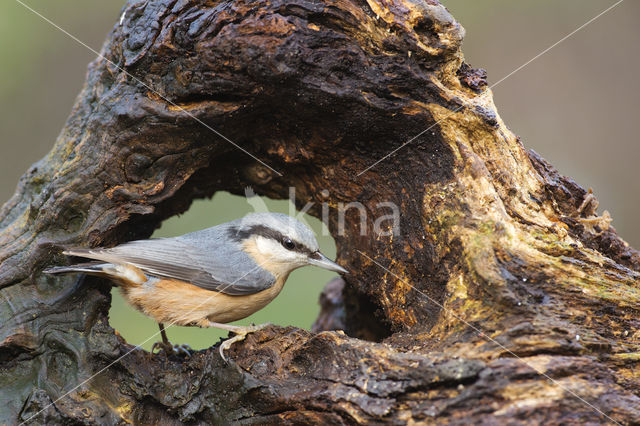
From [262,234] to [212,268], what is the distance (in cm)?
49

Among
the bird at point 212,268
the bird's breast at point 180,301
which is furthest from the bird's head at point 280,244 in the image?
the bird's breast at point 180,301

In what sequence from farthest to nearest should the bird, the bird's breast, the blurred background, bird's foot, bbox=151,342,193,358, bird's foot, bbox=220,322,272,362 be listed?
the blurred background < bird's foot, bbox=151,342,193,358 < the bird's breast < the bird < bird's foot, bbox=220,322,272,362

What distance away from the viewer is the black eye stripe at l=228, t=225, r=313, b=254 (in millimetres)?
4250

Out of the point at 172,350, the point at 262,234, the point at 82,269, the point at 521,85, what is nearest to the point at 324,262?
the point at 262,234

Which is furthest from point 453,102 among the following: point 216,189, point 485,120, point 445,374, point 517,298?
point 216,189

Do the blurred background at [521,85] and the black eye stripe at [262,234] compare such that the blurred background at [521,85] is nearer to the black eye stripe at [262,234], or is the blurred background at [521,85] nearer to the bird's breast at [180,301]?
the black eye stripe at [262,234]

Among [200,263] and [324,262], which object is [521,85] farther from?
[200,263]

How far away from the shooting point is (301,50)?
3373 millimetres

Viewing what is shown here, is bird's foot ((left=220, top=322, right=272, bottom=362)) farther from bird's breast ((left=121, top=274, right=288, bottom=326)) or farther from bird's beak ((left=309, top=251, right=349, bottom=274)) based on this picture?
bird's beak ((left=309, top=251, right=349, bottom=274))

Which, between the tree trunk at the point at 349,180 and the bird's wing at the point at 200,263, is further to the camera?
the bird's wing at the point at 200,263

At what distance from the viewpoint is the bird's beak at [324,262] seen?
410 cm

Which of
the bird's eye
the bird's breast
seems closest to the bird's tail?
the bird's breast

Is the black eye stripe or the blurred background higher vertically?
the blurred background

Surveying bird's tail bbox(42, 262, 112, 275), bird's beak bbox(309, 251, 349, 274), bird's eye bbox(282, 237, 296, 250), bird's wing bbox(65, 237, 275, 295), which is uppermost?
bird's eye bbox(282, 237, 296, 250)
